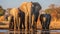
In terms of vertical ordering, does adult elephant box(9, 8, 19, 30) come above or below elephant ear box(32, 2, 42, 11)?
below

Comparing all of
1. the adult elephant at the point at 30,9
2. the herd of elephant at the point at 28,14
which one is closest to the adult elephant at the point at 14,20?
the herd of elephant at the point at 28,14

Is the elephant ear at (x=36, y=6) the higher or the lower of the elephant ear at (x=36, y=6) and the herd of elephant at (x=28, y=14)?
the higher

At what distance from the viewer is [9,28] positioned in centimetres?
488

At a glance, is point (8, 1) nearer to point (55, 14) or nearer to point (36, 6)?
point (36, 6)

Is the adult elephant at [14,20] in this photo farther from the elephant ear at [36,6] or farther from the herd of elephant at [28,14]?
the elephant ear at [36,6]

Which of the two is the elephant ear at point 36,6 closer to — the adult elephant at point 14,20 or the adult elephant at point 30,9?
the adult elephant at point 30,9

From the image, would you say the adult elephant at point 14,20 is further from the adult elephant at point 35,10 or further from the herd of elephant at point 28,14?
the adult elephant at point 35,10

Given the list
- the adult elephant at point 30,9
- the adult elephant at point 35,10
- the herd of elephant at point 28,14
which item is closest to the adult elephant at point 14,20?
the herd of elephant at point 28,14

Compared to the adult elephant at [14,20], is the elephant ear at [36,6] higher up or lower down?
higher up

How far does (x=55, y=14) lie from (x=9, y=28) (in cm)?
134

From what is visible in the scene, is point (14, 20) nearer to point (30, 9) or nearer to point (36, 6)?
point (30, 9)

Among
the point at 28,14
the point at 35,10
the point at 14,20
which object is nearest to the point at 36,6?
the point at 35,10

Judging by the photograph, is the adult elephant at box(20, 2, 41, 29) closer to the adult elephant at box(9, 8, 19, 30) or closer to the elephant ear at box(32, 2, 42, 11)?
the elephant ear at box(32, 2, 42, 11)

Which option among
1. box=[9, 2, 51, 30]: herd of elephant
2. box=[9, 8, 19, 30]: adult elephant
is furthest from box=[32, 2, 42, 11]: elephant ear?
box=[9, 8, 19, 30]: adult elephant
